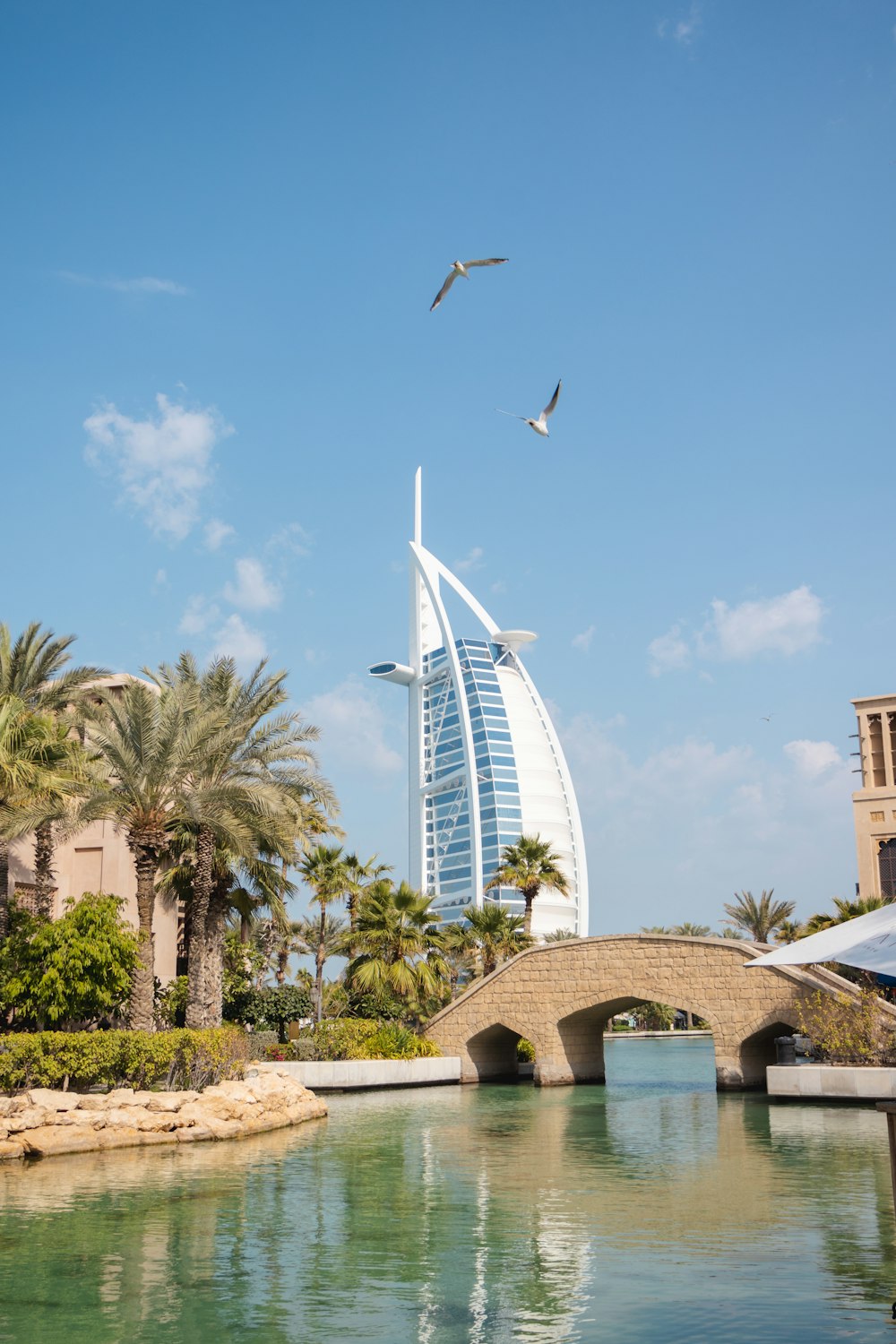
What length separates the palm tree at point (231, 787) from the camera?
25375 mm

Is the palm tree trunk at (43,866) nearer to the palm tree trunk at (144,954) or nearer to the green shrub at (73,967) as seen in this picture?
the green shrub at (73,967)

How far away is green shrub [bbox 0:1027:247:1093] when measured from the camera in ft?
70.9

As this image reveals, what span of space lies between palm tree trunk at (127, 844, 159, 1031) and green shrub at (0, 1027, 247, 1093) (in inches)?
28.7

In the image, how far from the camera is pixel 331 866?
1614 inches

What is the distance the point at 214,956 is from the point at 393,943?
9910mm

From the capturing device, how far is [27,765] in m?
22.0

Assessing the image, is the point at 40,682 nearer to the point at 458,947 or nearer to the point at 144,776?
the point at 144,776

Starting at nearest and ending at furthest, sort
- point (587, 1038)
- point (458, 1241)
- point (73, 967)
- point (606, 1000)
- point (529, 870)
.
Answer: point (458, 1241) < point (73, 967) < point (606, 1000) < point (587, 1038) < point (529, 870)

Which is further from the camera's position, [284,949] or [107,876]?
[284,949]

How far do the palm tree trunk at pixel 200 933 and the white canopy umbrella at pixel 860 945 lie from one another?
16.7 meters

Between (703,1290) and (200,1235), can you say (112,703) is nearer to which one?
(200,1235)

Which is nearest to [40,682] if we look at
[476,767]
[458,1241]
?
[458,1241]

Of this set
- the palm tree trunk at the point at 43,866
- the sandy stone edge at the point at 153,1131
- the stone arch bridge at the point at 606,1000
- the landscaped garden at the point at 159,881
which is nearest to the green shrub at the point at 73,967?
the landscaped garden at the point at 159,881

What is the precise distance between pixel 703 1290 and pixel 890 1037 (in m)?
19.3
